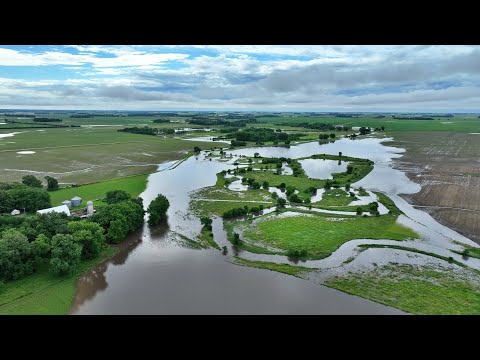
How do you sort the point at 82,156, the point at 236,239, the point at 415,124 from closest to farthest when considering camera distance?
the point at 236,239 < the point at 82,156 < the point at 415,124

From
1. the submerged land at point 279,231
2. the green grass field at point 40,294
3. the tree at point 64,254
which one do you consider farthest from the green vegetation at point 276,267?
the green grass field at point 40,294

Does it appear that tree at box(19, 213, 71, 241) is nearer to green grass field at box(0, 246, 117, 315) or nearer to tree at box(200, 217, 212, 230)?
green grass field at box(0, 246, 117, 315)

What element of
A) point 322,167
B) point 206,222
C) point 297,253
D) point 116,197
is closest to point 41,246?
point 116,197

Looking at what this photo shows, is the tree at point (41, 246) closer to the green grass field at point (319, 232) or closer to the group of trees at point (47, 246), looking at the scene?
the group of trees at point (47, 246)

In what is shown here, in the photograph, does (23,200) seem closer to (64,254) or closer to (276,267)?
(64,254)
